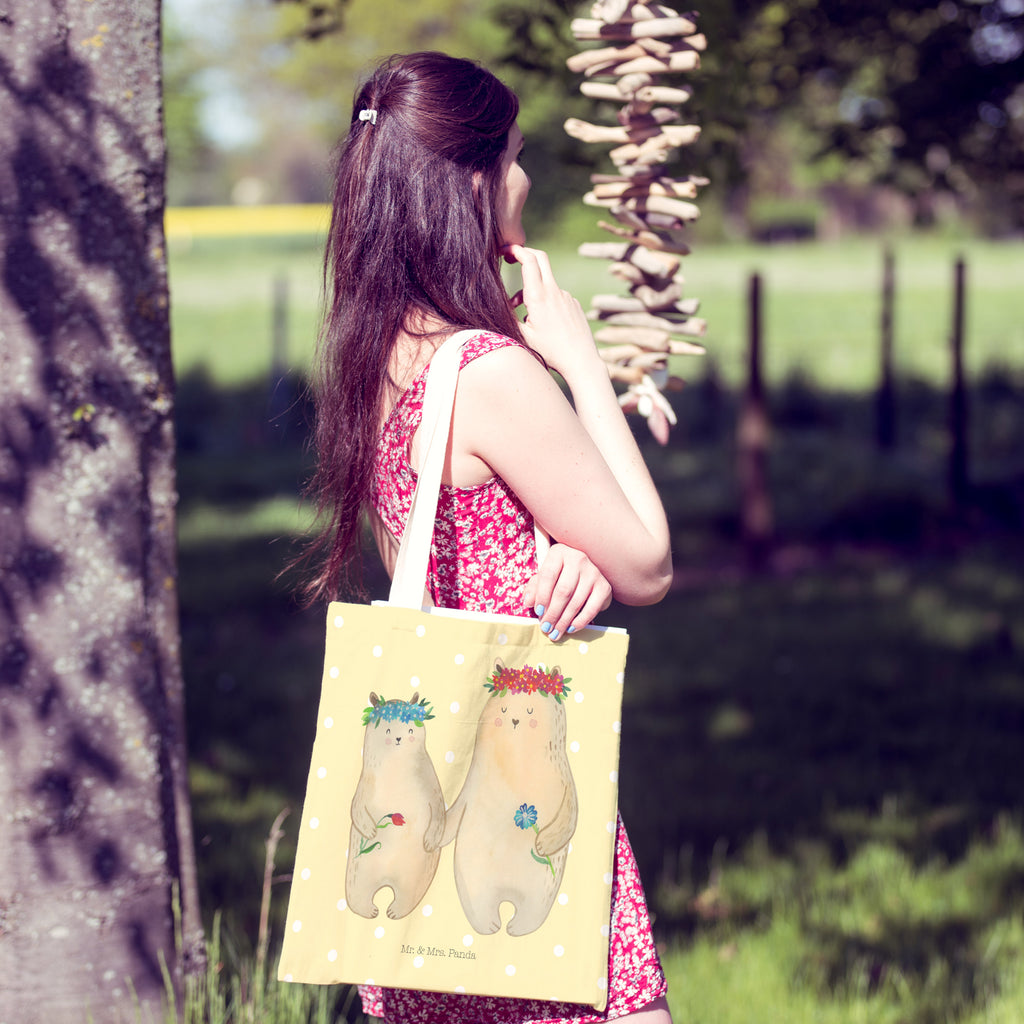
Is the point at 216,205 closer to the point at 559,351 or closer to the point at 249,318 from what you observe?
the point at 249,318

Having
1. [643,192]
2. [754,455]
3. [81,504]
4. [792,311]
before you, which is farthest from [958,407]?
[792,311]

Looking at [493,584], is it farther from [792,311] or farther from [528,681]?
[792,311]

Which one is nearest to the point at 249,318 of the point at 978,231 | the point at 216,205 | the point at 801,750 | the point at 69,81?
the point at 801,750

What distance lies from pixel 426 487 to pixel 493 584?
24cm

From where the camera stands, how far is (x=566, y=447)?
1.71m

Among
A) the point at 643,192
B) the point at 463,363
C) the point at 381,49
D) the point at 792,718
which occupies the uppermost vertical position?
the point at 381,49

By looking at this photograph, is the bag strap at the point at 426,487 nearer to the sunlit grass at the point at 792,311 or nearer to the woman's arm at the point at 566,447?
the woman's arm at the point at 566,447

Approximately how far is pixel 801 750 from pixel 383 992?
330cm

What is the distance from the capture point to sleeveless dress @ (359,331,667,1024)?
72.5 inches

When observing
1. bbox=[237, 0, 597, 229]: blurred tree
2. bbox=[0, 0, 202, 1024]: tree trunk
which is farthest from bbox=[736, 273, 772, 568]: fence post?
bbox=[0, 0, 202, 1024]: tree trunk

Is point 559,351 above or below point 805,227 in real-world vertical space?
below

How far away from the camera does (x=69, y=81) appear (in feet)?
7.48

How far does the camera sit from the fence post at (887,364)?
1045cm

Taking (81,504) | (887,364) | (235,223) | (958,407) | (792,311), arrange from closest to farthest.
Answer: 1. (81,504)
2. (958,407)
3. (887,364)
4. (792,311)
5. (235,223)
